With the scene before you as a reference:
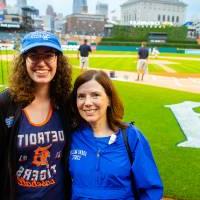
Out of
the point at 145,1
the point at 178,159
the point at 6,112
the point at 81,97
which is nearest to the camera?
the point at 6,112

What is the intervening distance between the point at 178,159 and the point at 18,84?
4381 mm

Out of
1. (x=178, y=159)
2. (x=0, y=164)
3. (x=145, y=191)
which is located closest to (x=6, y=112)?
(x=0, y=164)

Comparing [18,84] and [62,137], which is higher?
[18,84]

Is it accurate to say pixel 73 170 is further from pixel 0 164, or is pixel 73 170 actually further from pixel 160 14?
pixel 160 14

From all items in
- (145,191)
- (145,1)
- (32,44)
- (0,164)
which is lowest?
(145,191)

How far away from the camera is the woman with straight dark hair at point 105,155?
2.51 metres

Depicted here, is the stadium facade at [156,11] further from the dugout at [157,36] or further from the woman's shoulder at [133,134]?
the woman's shoulder at [133,134]

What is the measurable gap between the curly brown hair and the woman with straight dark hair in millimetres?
205

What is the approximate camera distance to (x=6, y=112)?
255cm

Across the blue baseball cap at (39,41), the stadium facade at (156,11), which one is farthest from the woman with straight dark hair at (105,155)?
the stadium facade at (156,11)

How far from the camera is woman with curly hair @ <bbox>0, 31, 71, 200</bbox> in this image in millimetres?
2561

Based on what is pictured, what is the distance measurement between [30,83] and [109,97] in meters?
0.64

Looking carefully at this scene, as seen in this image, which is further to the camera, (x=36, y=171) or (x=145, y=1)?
(x=145, y=1)

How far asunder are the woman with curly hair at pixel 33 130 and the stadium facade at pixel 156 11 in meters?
131
